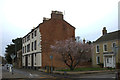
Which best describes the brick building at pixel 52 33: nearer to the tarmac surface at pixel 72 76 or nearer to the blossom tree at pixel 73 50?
the blossom tree at pixel 73 50

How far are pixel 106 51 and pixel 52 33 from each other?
454 inches

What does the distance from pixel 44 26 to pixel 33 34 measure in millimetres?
6298

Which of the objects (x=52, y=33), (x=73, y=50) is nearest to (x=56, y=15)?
(x=52, y=33)

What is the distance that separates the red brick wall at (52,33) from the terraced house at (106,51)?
6.59 metres

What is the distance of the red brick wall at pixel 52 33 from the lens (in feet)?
108

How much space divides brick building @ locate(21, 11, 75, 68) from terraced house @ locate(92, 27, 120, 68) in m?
6.59

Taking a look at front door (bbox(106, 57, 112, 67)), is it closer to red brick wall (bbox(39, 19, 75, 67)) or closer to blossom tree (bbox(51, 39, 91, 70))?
red brick wall (bbox(39, 19, 75, 67))

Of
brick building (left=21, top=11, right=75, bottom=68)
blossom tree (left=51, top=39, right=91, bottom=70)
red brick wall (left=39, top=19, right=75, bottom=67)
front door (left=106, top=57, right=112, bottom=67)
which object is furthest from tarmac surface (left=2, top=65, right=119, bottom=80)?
front door (left=106, top=57, right=112, bottom=67)

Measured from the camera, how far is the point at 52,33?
34.2 metres

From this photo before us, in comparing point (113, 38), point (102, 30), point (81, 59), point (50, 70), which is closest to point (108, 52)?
point (113, 38)

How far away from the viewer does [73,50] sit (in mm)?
23406

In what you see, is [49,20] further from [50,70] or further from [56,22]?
[50,70]

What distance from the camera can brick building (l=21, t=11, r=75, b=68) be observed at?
32.9 meters

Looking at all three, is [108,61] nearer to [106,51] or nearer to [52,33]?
[106,51]
